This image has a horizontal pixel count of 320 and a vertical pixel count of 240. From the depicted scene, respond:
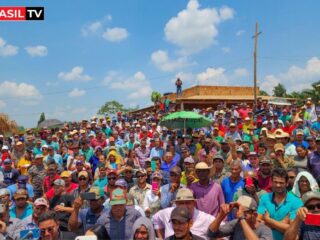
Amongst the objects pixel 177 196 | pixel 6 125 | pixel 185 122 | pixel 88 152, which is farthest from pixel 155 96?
pixel 177 196

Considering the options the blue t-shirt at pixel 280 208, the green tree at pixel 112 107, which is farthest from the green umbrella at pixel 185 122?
the green tree at pixel 112 107

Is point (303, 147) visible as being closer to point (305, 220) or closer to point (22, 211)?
point (305, 220)

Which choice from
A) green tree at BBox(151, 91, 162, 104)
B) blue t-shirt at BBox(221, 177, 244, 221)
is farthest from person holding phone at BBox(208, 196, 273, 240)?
green tree at BBox(151, 91, 162, 104)

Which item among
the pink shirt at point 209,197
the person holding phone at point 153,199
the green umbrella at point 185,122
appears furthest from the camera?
the green umbrella at point 185,122

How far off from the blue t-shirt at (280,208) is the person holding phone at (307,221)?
0.51 meters

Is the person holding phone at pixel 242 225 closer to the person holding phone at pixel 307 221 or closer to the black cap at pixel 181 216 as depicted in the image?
the person holding phone at pixel 307 221

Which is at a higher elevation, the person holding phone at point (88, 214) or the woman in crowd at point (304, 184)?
the woman in crowd at point (304, 184)

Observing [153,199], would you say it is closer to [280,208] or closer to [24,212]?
[24,212]

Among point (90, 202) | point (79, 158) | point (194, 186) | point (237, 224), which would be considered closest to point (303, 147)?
point (194, 186)

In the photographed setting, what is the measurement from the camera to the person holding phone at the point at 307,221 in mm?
3211

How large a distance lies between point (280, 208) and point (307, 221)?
0.90 metres

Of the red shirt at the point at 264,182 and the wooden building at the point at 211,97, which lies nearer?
the red shirt at the point at 264,182

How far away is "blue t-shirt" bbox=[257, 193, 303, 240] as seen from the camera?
3990 mm

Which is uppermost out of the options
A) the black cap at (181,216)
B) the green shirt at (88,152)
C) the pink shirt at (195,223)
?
the green shirt at (88,152)
